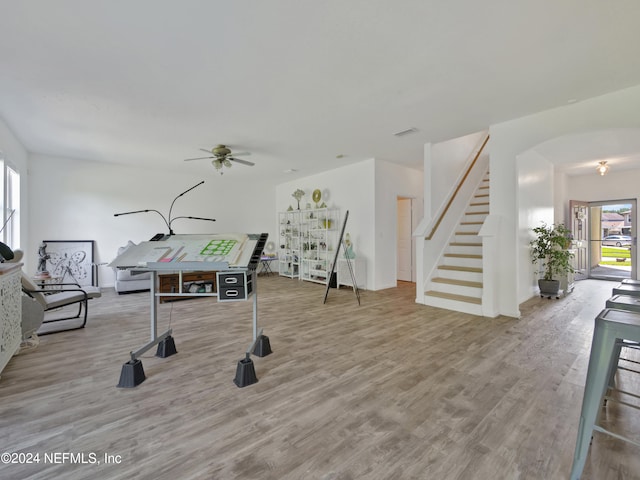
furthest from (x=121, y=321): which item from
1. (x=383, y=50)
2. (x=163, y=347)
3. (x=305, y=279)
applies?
(x=383, y=50)

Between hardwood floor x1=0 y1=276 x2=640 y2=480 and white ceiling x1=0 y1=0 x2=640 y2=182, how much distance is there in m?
2.79

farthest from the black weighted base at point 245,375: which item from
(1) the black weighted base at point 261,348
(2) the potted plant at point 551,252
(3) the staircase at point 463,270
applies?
(2) the potted plant at point 551,252

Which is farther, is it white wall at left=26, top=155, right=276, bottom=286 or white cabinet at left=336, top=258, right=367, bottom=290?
white cabinet at left=336, top=258, right=367, bottom=290

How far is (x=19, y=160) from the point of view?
507 cm

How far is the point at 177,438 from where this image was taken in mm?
1703

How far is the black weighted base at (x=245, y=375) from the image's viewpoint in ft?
7.45

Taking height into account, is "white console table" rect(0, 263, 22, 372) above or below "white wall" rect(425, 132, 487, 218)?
below

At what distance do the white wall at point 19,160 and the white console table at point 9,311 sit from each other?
2717mm

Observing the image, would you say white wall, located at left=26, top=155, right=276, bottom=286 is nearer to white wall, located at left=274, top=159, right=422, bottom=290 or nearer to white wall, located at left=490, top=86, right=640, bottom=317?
white wall, located at left=274, top=159, right=422, bottom=290

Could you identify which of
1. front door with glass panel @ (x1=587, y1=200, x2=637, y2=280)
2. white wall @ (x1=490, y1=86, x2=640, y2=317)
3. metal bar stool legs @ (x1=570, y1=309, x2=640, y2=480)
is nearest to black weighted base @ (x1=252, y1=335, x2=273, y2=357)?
metal bar stool legs @ (x1=570, y1=309, x2=640, y2=480)

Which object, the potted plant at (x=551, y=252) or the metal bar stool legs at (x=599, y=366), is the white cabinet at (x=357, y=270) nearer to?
the potted plant at (x=551, y=252)

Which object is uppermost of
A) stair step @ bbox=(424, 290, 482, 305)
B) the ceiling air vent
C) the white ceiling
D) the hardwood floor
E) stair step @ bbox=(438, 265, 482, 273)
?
the ceiling air vent

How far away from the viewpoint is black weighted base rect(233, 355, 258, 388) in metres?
2.27

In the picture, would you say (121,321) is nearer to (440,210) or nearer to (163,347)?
(163,347)
